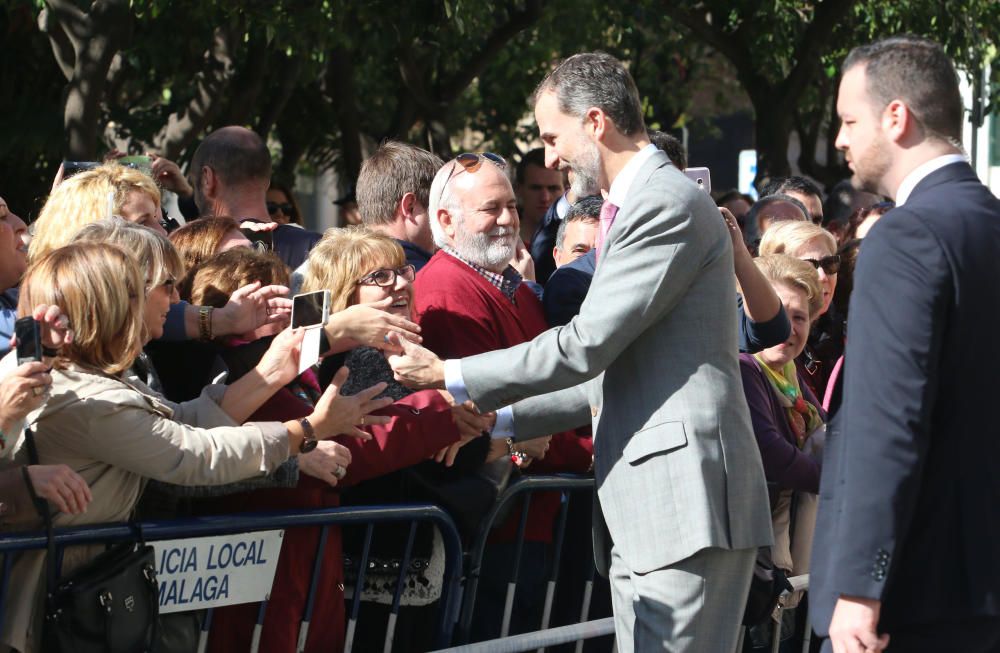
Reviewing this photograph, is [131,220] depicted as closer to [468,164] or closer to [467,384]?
[468,164]

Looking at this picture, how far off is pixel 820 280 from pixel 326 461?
2.82 metres

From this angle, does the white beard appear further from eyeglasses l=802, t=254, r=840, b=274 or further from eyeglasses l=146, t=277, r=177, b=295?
eyeglasses l=802, t=254, r=840, b=274

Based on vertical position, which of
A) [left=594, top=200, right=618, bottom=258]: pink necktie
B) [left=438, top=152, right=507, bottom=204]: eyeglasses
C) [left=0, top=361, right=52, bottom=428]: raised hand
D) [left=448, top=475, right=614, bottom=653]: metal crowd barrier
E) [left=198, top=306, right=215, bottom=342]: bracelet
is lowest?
[left=448, top=475, right=614, bottom=653]: metal crowd barrier

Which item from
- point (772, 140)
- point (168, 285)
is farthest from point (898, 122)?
point (772, 140)

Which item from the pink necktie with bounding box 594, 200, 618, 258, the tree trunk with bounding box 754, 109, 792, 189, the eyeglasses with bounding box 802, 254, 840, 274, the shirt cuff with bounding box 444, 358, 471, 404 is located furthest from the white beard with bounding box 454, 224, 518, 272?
the tree trunk with bounding box 754, 109, 792, 189

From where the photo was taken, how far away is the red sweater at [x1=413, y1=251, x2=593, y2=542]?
4586 millimetres

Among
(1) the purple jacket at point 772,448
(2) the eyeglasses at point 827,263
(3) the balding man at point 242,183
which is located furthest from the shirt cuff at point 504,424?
(2) the eyeglasses at point 827,263

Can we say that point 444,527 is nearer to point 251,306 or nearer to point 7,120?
point 251,306

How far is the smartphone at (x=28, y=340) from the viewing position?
10.6 feet

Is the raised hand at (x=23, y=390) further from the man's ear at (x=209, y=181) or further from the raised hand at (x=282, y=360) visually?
the man's ear at (x=209, y=181)

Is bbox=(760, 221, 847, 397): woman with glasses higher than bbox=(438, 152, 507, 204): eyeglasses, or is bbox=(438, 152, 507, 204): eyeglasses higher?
bbox=(438, 152, 507, 204): eyeglasses

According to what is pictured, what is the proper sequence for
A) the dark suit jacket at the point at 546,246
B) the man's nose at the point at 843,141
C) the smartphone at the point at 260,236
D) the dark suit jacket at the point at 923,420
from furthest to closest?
the dark suit jacket at the point at 546,246
the smartphone at the point at 260,236
the man's nose at the point at 843,141
the dark suit jacket at the point at 923,420

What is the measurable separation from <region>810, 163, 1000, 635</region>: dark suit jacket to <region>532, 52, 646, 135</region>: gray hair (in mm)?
1037

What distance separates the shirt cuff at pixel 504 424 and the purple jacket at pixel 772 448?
3.59 ft
